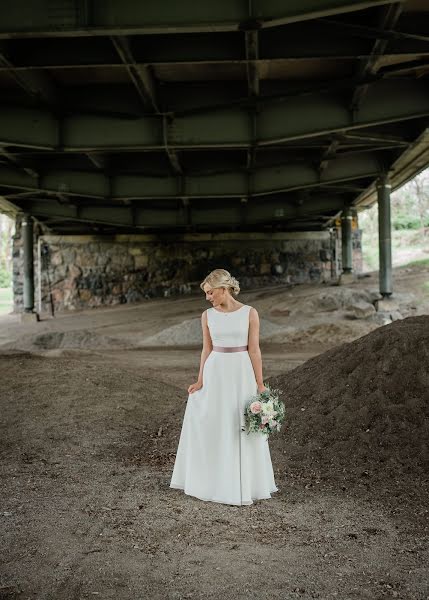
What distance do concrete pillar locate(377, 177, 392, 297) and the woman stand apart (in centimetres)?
1303

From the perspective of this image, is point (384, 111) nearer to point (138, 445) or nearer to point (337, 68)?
point (337, 68)

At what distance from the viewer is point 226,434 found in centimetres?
415

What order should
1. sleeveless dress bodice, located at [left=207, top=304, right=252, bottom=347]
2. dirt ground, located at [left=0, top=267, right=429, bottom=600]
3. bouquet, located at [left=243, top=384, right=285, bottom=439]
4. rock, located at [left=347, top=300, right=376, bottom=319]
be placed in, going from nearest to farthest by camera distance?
1. dirt ground, located at [left=0, top=267, right=429, bottom=600]
2. bouquet, located at [left=243, top=384, right=285, bottom=439]
3. sleeveless dress bodice, located at [left=207, top=304, right=252, bottom=347]
4. rock, located at [left=347, top=300, right=376, bottom=319]

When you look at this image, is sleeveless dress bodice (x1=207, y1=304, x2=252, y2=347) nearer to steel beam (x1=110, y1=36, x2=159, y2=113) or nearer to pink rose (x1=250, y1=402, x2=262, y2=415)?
pink rose (x1=250, y1=402, x2=262, y2=415)

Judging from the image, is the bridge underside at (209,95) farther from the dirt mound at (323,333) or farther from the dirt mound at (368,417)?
the dirt mound at (368,417)

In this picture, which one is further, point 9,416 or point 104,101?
point 104,101

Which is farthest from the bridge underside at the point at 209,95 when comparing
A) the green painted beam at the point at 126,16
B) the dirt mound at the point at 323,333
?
the dirt mound at the point at 323,333

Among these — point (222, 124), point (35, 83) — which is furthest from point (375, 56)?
point (35, 83)

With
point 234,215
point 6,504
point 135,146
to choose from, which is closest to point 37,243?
point 234,215

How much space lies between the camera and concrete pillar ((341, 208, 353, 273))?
22.5 m

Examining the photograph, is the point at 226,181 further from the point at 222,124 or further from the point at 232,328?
the point at 232,328

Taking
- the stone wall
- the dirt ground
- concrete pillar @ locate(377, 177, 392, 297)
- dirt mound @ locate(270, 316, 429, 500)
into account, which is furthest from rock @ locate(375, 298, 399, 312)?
the dirt ground

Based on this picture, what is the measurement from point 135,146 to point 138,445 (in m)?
7.50

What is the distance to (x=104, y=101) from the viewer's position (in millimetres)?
11273
